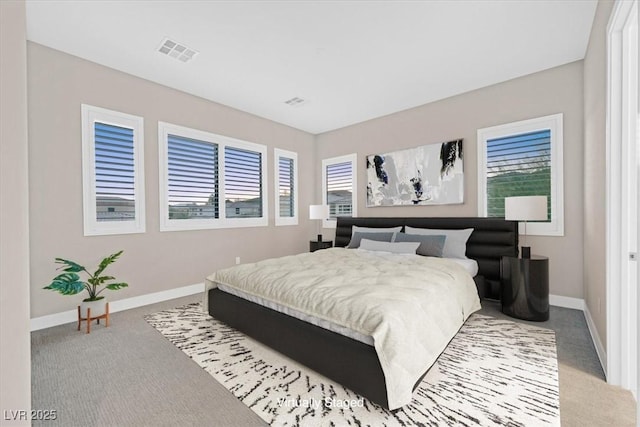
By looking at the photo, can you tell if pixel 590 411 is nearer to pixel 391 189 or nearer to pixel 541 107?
pixel 541 107

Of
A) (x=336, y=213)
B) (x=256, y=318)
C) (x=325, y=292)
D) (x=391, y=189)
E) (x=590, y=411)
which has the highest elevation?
(x=391, y=189)

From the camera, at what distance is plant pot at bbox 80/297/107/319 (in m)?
2.97

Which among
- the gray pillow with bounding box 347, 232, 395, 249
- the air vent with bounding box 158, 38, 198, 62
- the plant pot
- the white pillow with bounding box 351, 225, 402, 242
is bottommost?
the plant pot

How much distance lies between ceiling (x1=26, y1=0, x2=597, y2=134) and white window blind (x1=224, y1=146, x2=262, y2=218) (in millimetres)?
1074

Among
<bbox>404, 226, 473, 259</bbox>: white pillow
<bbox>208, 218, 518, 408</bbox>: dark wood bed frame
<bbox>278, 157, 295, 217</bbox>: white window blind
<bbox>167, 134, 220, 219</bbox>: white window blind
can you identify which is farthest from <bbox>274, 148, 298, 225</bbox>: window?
<bbox>404, 226, 473, 259</bbox>: white pillow

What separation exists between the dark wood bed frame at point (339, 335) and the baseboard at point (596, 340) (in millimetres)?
829

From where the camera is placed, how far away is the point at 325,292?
210cm

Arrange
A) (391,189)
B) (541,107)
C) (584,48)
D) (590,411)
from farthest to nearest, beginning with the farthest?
1. (391,189)
2. (541,107)
3. (584,48)
4. (590,411)

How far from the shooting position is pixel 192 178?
14.0ft

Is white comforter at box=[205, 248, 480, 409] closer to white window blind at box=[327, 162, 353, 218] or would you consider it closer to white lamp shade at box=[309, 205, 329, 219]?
white lamp shade at box=[309, 205, 329, 219]

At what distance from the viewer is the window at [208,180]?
402 centimetres

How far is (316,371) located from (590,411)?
1626 mm

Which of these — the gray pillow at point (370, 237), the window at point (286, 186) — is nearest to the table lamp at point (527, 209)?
the gray pillow at point (370, 237)

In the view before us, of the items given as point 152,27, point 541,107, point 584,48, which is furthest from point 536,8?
point 152,27
